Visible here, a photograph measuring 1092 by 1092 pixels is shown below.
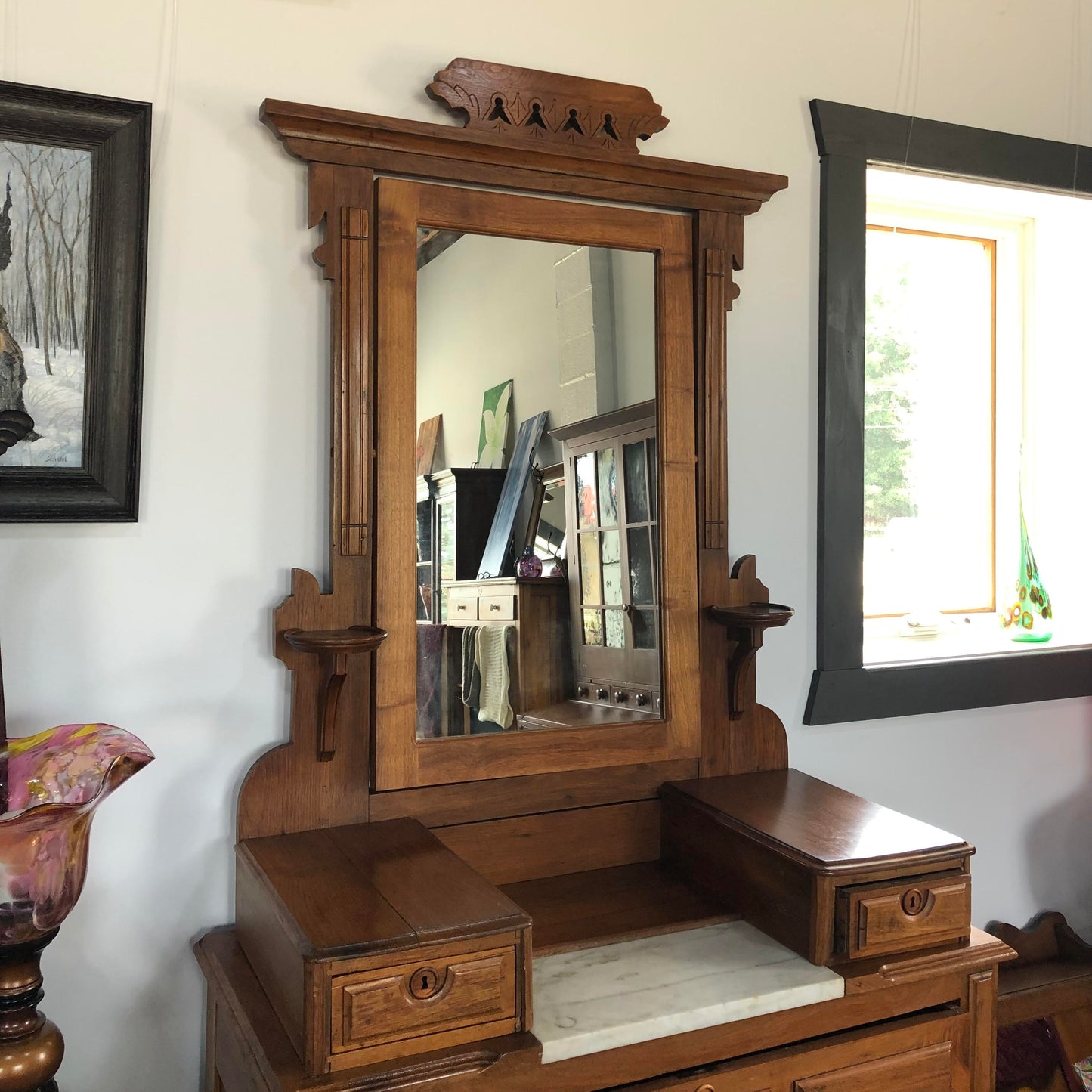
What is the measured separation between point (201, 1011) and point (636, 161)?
1.63 meters

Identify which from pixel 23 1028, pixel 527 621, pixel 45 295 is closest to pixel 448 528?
pixel 527 621

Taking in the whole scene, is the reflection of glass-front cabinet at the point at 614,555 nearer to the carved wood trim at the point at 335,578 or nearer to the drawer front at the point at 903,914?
the carved wood trim at the point at 335,578

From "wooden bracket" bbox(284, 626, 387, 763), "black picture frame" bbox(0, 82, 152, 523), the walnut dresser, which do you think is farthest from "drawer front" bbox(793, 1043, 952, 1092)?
"black picture frame" bbox(0, 82, 152, 523)

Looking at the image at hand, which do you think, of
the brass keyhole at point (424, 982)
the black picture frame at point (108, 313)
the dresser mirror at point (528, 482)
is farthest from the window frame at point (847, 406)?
the black picture frame at point (108, 313)

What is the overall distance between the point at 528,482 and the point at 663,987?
83cm

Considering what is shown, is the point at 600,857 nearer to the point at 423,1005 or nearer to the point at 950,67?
the point at 423,1005

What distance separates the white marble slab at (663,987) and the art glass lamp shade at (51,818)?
62 centimetres

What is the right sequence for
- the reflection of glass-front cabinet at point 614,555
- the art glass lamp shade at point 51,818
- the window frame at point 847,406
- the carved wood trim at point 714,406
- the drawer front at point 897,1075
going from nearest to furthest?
the art glass lamp shade at point 51,818, the drawer front at point 897,1075, the reflection of glass-front cabinet at point 614,555, the carved wood trim at point 714,406, the window frame at point 847,406

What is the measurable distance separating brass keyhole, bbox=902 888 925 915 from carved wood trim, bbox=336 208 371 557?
1006 millimetres

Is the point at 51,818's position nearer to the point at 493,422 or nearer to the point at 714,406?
the point at 493,422

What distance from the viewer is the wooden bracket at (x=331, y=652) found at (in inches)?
60.6

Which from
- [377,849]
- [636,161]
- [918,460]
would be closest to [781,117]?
[636,161]

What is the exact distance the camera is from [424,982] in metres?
1.27

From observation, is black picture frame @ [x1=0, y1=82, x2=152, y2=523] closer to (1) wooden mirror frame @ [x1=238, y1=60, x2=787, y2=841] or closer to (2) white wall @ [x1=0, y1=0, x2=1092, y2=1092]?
(2) white wall @ [x1=0, y1=0, x2=1092, y2=1092]
